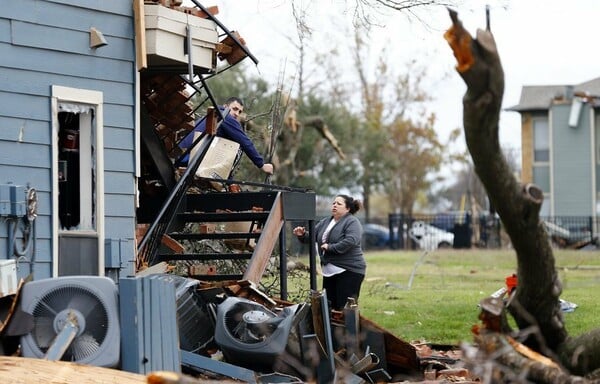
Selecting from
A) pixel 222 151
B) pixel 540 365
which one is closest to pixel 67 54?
pixel 222 151

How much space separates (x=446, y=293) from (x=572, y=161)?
35.3m

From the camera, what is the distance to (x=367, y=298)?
19.5m

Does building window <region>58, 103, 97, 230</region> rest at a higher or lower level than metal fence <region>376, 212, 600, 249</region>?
higher

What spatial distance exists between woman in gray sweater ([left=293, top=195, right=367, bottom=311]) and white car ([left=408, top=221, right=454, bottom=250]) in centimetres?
3221

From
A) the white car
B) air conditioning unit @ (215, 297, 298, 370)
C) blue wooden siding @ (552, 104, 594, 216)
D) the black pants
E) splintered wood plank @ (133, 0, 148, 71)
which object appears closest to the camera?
air conditioning unit @ (215, 297, 298, 370)

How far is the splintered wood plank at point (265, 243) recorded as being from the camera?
1279cm

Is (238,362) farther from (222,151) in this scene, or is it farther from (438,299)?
(438,299)

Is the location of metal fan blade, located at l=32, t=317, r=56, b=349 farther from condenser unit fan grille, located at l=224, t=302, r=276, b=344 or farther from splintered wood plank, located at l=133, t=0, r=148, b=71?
splintered wood plank, located at l=133, t=0, r=148, b=71

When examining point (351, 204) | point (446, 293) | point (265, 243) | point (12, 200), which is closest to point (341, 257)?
point (351, 204)

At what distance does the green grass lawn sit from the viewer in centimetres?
1502

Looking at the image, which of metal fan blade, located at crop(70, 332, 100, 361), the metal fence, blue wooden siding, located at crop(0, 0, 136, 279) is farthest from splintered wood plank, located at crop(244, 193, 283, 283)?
the metal fence

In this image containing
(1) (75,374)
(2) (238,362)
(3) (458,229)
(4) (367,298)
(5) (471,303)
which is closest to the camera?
(1) (75,374)

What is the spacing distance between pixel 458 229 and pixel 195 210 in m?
32.7

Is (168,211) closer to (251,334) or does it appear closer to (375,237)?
(251,334)
